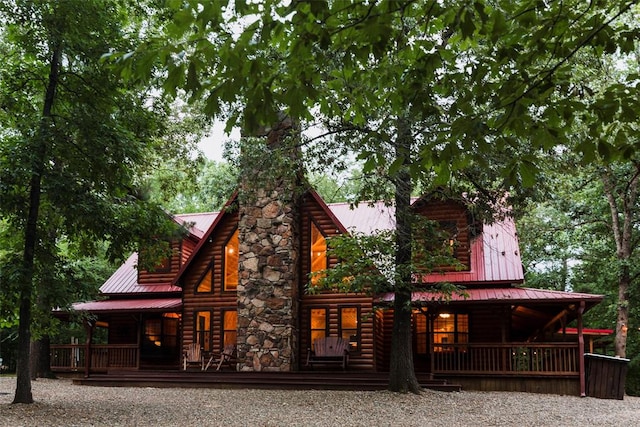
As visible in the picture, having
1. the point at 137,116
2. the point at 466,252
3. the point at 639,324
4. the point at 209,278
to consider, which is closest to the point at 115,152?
the point at 137,116

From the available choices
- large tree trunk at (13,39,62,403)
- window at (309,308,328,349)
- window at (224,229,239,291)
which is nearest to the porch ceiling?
window at (309,308,328,349)

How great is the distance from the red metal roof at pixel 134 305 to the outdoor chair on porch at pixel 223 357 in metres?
2.23

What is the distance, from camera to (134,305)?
2181 cm

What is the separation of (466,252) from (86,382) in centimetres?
1120

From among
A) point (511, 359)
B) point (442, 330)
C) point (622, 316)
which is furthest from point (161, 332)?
point (622, 316)

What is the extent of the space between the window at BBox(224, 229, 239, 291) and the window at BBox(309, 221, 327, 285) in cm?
242

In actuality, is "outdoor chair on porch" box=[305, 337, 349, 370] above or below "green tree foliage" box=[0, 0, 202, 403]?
below

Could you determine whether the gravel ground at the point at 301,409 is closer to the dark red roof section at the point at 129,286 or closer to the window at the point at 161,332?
the dark red roof section at the point at 129,286

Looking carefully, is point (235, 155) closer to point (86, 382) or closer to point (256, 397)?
point (256, 397)

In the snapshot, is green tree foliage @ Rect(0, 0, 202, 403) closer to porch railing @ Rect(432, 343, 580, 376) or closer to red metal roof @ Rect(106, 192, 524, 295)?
red metal roof @ Rect(106, 192, 524, 295)

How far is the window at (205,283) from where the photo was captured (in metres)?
21.1

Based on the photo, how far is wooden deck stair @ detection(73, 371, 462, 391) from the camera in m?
16.4

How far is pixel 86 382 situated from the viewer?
18.6 meters

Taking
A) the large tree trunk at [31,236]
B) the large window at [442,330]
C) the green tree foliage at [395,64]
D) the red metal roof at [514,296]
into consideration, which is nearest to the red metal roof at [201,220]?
the red metal roof at [514,296]
